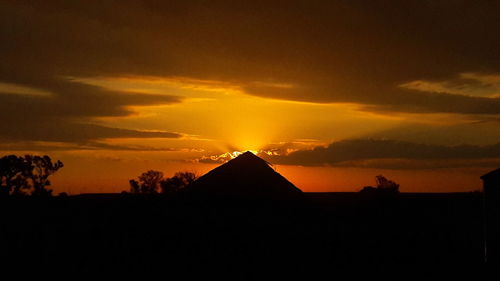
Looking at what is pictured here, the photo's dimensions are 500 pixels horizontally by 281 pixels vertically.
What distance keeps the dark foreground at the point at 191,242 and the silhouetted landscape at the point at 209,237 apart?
0.04 meters

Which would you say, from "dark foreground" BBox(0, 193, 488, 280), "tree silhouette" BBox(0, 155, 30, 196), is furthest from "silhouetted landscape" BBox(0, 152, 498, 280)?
A: "tree silhouette" BBox(0, 155, 30, 196)

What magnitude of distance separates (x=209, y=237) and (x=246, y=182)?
12.7 feet

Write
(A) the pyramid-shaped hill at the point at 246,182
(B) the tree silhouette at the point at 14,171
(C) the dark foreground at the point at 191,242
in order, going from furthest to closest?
(B) the tree silhouette at the point at 14,171 → (A) the pyramid-shaped hill at the point at 246,182 → (C) the dark foreground at the point at 191,242

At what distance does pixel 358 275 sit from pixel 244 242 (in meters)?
4.78

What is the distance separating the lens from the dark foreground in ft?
80.1

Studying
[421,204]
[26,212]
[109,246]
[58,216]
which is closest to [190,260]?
[109,246]

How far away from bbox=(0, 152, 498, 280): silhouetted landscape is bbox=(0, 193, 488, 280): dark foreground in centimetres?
4

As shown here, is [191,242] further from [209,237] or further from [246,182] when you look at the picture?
[246,182]

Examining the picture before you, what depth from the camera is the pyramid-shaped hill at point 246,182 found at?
2831 centimetres

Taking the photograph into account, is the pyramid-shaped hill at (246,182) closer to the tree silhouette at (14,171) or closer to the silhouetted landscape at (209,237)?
the silhouetted landscape at (209,237)

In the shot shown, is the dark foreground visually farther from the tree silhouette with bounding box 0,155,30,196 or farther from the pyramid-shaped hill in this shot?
the tree silhouette with bounding box 0,155,30,196

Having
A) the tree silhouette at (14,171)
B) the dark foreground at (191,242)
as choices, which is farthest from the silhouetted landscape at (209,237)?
the tree silhouette at (14,171)

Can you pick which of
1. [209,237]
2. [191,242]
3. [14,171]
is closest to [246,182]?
[209,237]

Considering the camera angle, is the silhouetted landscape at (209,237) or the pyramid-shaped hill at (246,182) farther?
the pyramid-shaped hill at (246,182)
